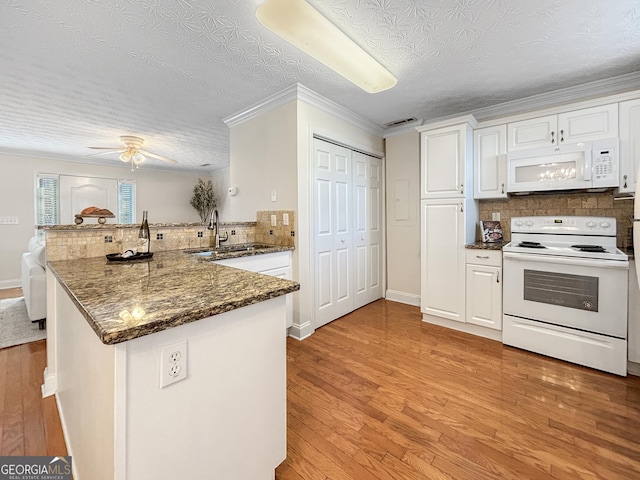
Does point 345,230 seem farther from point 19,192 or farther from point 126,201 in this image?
point 19,192

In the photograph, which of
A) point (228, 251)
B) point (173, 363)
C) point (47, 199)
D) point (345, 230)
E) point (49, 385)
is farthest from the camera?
point (47, 199)

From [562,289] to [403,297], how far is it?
1786mm

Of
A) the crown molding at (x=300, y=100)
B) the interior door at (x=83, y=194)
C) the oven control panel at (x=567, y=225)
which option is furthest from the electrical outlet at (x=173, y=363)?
the interior door at (x=83, y=194)

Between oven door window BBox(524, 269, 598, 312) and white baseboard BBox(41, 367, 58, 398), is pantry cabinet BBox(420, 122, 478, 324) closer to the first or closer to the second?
oven door window BBox(524, 269, 598, 312)

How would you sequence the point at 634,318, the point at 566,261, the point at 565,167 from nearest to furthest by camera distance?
the point at 634,318 → the point at 566,261 → the point at 565,167

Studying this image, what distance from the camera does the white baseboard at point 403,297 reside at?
12.0ft

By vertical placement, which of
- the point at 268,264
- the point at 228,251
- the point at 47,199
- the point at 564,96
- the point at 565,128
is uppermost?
the point at 564,96

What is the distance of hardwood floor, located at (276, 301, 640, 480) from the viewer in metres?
1.31

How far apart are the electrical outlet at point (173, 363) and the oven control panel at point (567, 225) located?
322 cm

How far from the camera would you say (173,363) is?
2.70ft

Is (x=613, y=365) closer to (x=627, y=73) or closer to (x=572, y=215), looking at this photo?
(x=572, y=215)

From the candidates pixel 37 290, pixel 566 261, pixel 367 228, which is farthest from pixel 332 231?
pixel 37 290

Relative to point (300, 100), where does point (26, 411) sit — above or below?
below

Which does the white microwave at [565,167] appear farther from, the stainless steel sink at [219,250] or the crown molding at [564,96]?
the stainless steel sink at [219,250]
